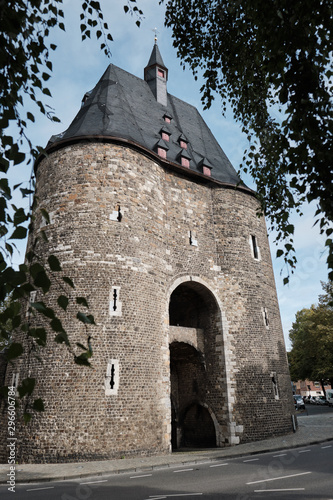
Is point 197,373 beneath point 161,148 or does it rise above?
beneath

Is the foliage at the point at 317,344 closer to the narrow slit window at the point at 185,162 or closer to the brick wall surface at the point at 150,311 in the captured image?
the brick wall surface at the point at 150,311

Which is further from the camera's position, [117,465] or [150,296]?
[150,296]

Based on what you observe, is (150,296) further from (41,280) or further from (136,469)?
(41,280)

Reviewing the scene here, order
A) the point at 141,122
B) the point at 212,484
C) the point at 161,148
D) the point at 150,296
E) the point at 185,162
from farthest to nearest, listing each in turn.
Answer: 1. the point at 141,122
2. the point at 185,162
3. the point at 161,148
4. the point at 150,296
5. the point at 212,484

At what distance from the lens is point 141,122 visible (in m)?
17.3

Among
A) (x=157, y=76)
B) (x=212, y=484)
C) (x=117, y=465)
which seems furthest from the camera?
(x=157, y=76)

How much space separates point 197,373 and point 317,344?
72.1 feet

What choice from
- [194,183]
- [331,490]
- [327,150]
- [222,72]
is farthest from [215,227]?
[327,150]

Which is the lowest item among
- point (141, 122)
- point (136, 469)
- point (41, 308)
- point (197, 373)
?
point (136, 469)

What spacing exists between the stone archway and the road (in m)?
4.95

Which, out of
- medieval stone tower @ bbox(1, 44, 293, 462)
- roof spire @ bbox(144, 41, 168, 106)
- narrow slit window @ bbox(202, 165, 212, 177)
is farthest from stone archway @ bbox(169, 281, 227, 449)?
roof spire @ bbox(144, 41, 168, 106)

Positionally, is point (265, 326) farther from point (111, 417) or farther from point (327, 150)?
point (327, 150)

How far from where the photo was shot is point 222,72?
724 centimetres

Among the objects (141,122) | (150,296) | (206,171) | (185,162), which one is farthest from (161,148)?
(150,296)
